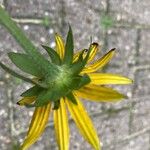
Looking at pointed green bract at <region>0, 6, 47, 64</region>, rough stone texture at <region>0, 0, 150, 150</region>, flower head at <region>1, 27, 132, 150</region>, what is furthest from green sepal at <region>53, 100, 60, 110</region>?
rough stone texture at <region>0, 0, 150, 150</region>

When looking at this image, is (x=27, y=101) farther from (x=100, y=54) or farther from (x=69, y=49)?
(x=100, y=54)

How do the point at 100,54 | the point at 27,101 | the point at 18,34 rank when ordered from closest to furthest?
the point at 18,34
the point at 27,101
the point at 100,54

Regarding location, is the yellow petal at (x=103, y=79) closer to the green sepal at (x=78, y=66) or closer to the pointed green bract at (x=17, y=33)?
the green sepal at (x=78, y=66)

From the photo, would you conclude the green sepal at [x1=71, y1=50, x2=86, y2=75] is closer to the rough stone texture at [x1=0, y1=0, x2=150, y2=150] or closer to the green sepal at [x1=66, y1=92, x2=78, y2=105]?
the green sepal at [x1=66, y1=92, x2=78, y2=105]

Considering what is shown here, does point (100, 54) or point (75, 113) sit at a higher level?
point (100, 54)

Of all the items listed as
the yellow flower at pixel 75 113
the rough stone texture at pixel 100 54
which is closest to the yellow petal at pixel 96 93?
the yellow flower at pixel 75 113

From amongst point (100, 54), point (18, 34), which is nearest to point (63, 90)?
point (18, 34)
